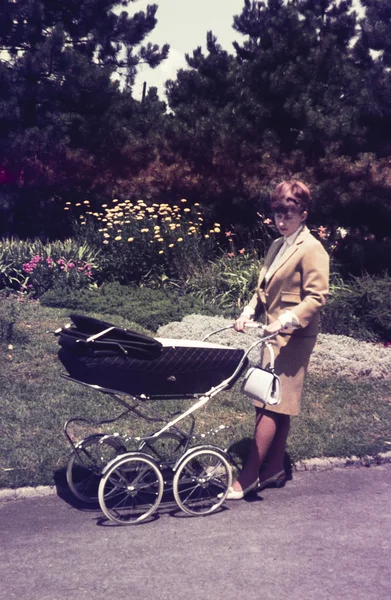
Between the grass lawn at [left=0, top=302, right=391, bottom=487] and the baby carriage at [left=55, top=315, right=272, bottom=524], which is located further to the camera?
the grass lawn at [left=0, top=302, right=391, bottom=487]

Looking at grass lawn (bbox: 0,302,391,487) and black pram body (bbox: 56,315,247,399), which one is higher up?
black pram body (bbox: 56,315,247,399)

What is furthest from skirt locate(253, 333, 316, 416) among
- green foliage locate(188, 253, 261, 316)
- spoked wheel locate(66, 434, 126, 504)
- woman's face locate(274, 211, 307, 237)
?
green foliage locate(188, 253, 261, 316)

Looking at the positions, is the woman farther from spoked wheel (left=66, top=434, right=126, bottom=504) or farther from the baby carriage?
spoked wheel (left=66, top=434, right=126, bottom=504)

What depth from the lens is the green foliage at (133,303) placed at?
9.95m

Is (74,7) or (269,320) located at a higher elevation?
(74,7)

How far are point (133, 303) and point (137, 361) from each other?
6547 millimetres

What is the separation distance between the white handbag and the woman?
0.81ft

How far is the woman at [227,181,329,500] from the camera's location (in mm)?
4383

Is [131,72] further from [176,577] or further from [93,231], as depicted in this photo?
[176,577]

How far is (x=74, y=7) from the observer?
1630cm

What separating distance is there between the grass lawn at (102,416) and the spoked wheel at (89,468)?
171 mm

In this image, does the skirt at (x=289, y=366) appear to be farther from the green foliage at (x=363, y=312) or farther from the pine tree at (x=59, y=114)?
the pine tree at (x=59, y=114)

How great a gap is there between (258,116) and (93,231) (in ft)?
12.0

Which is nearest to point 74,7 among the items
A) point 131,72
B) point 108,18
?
point 108,18
